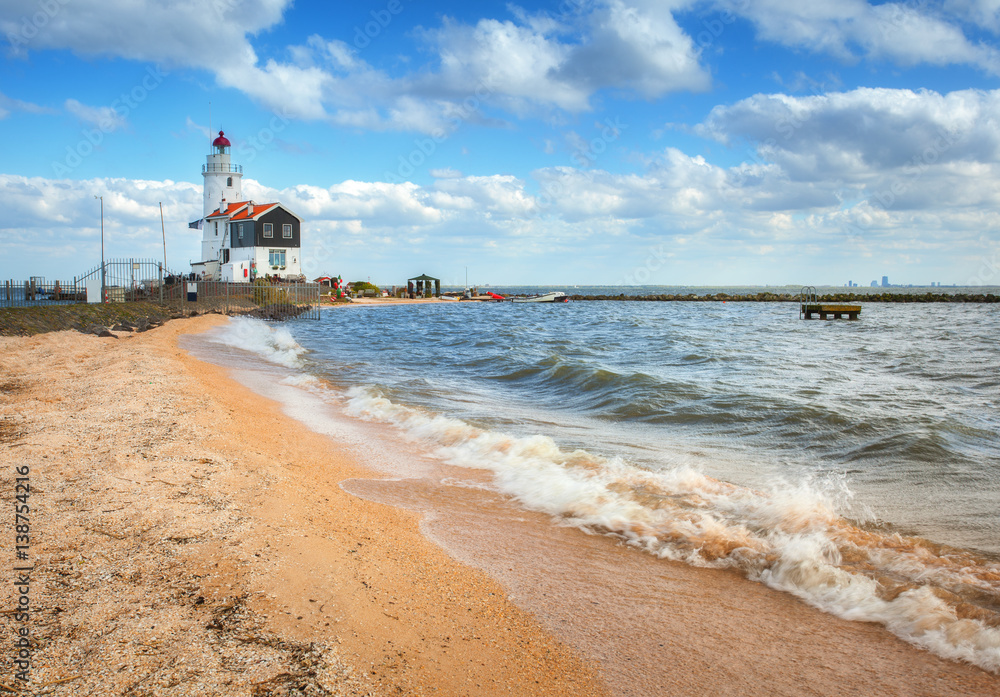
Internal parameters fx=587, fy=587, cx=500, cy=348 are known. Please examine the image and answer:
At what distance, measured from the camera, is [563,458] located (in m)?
7.20

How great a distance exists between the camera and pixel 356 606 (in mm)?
3395

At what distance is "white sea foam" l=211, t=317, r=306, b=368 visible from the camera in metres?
17.4

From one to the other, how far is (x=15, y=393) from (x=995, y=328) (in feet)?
137

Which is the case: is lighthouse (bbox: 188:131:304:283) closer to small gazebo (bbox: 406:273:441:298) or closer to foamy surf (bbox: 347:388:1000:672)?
small gazebo (bbox: 406:273:441:298)

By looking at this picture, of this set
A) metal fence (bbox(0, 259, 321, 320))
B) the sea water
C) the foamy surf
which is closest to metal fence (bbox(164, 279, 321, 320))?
metal fence (bbox(0, 259, 321, 320))

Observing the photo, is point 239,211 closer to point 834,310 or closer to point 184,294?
point 184,294

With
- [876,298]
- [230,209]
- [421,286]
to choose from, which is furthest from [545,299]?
[230,209]

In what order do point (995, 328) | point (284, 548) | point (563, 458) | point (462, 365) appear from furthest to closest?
point (995, 328), point (462, 365), point (563, 458), point (284, 548)

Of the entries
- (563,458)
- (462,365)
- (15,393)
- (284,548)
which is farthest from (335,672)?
(462,365)

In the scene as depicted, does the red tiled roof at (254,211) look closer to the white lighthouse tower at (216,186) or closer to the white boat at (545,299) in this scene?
the white lighthouse tower at (216,186)

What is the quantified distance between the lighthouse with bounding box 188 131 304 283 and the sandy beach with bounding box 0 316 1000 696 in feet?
145

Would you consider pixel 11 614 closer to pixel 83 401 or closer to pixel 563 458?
pixel 563 458

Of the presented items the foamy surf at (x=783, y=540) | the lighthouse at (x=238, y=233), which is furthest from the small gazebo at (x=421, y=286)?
the foamy surf at (x=783, y=540)

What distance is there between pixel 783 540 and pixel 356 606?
3512 mm
